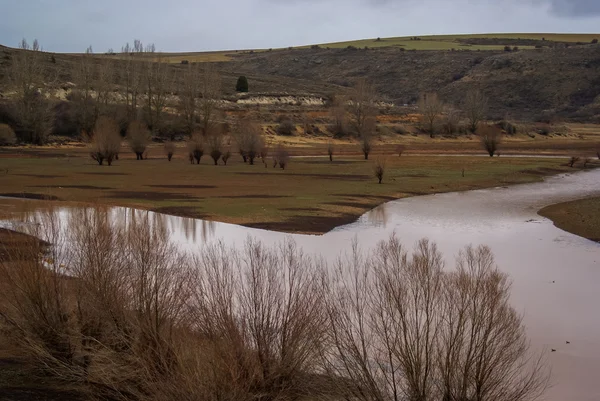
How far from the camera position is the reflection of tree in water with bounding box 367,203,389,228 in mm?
28858

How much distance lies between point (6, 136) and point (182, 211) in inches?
1533

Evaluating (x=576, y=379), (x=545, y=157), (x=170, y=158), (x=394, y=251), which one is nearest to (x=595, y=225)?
(x=576, y=379)

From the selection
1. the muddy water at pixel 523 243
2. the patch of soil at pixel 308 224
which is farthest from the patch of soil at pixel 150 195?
the patch of soil at pixel 308 224

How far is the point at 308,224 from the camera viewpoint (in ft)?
90.7

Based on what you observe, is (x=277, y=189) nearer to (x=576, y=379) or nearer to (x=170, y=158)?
(x=170, y=158)

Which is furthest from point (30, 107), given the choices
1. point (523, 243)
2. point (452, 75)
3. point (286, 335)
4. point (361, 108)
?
point (452, 75)

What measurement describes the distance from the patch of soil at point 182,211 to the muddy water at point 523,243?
0.90 meters

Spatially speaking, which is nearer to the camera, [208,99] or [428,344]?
[428,344]

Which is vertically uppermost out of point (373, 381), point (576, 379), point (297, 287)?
point (297, 287)

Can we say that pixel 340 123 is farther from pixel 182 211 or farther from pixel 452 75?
pixel 452 75

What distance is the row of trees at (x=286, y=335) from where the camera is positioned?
29.5 feet

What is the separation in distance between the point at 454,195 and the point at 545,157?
104 feet

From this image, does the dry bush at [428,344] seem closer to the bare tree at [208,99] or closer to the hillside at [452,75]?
the bare tree at [208,99]

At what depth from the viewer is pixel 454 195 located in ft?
131
